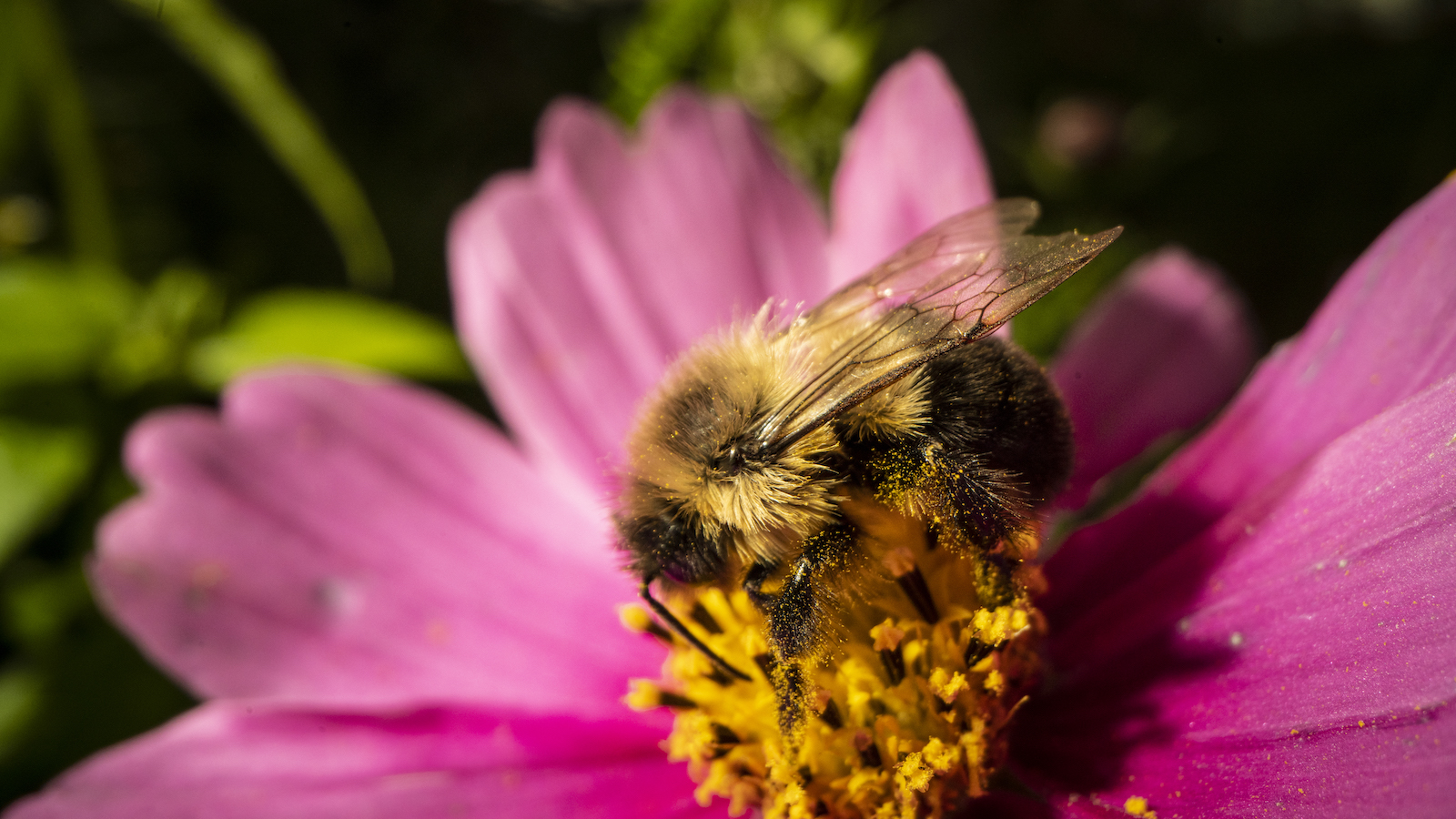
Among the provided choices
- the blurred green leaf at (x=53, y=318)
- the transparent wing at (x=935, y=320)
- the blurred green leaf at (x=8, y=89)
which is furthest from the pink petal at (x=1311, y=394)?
the blurred green leaf at (x=8, y=89)

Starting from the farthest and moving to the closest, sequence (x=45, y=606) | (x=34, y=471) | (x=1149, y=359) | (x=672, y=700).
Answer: (x=45, y=606)
(x=34, y=471)
(x=1149, y=359)
(x=672, y=700)

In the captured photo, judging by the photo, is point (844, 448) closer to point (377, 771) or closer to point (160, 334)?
point (377, 771)

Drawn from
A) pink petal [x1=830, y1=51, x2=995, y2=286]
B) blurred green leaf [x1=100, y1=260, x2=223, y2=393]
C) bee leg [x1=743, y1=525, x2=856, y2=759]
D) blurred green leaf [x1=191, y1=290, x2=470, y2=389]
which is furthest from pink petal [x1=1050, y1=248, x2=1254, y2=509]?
blurred green leaf [x1=100, y1=260, x2=223, y2=393]

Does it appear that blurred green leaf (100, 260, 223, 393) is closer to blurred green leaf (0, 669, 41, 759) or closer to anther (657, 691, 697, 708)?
blurred green leaf (0, 669, 41, 759)

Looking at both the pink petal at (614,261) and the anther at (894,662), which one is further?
the pink petal at (614,261)

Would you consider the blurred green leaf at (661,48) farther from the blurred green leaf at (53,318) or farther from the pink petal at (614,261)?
the blurred green leaf at (53,318)

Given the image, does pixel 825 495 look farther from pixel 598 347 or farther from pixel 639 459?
pixel 598 347

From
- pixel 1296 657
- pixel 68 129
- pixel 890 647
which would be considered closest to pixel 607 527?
pixel 890 647
